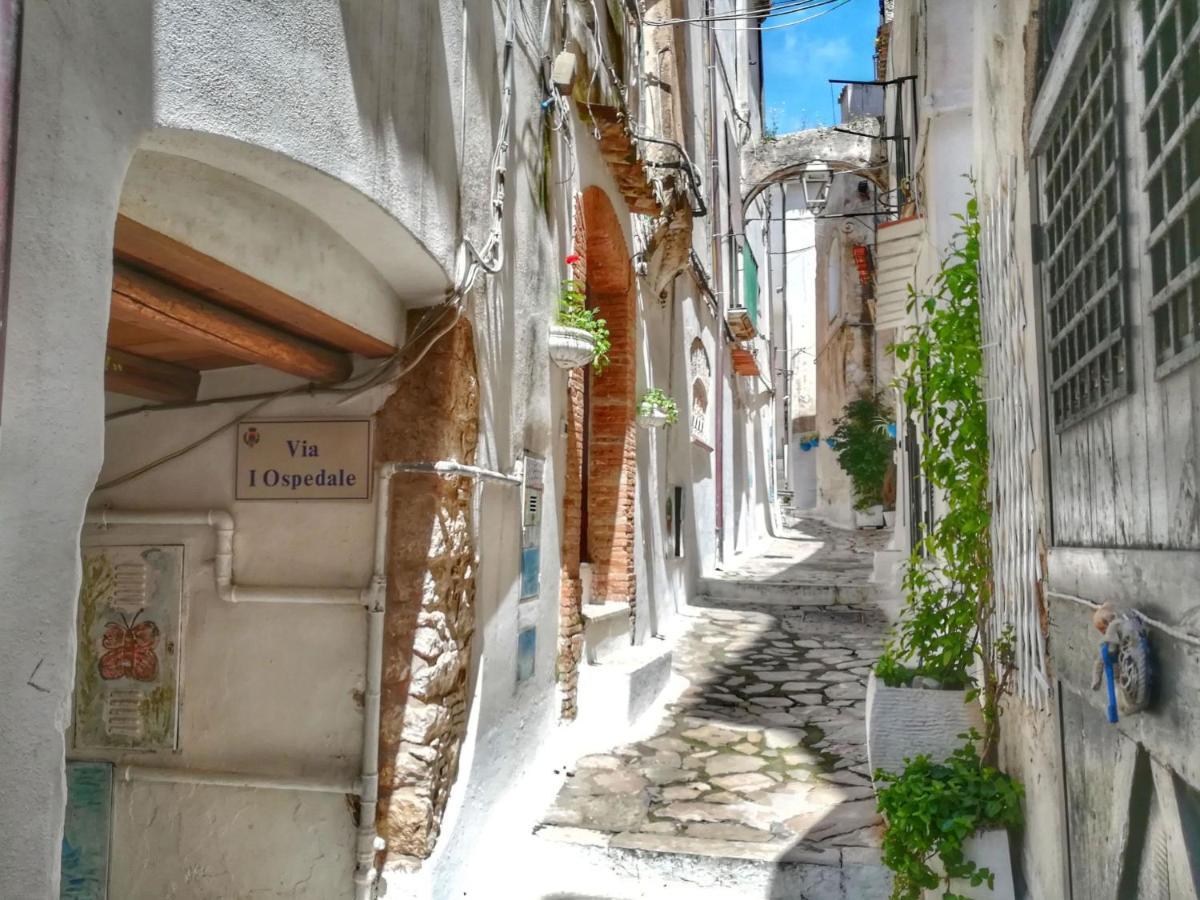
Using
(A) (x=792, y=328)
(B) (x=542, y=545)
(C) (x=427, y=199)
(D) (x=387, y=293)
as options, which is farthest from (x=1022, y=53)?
(A) (x=792, y=328)

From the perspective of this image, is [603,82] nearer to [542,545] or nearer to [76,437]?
[542,545]

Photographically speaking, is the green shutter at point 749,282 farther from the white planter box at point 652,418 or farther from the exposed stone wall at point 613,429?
the exposed stone wall at point 613,429

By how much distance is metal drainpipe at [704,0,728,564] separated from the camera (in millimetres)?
13586

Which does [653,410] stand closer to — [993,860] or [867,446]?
[993,860]

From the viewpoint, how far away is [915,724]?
3.96 meters

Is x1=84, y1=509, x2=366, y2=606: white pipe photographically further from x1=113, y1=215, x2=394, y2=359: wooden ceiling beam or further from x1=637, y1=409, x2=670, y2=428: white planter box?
x1=637, y1=409, x2=670, y2=428: white planter box

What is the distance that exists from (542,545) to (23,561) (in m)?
3.88

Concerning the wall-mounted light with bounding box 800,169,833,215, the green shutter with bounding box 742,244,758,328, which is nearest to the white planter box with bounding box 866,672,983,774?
the green shutter with bounding box 742,244,758,328

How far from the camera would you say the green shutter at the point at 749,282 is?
651 inches

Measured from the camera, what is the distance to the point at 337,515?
4.00m

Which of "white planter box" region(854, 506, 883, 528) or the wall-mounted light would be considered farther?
"white planter box" region(854, 506, 883, 528)

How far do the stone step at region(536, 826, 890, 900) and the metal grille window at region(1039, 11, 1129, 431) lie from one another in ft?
8.38

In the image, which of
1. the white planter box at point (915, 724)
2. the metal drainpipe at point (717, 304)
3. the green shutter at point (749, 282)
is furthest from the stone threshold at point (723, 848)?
the green shutter at point (749, 282)

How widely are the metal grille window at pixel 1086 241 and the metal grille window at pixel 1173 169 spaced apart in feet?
0.57
